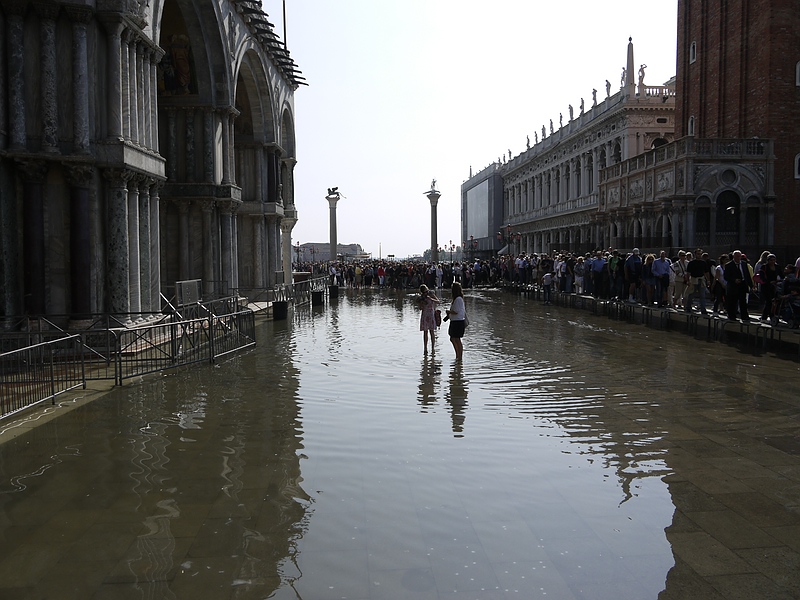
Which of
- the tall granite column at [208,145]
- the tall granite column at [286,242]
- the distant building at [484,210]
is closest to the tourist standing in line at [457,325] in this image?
the tall granite column at [208,145]

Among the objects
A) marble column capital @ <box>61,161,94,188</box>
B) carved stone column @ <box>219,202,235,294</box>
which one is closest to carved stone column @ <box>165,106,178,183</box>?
carved stone column @ <box>219,202,235,294</box>

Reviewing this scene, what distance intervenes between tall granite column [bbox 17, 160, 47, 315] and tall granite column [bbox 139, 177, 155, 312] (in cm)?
224

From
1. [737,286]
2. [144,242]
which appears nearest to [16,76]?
[144,242]

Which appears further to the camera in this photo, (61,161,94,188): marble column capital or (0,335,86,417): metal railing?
(61,161,94,188): marble column capital

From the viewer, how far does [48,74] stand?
1310 cm

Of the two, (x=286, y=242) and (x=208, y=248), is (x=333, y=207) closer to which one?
(x=286, y=242)

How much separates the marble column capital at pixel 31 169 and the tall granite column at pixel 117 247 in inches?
47.2

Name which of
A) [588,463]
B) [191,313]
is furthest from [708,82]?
[588,463]

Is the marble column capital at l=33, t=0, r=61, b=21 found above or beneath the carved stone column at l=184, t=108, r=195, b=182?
above

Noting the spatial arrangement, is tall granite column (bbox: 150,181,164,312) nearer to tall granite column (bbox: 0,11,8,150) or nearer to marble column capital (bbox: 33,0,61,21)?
tall granite column (bbox: 0,11,8,150)

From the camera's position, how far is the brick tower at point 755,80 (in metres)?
30.6

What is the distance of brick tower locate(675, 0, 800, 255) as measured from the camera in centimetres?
3056

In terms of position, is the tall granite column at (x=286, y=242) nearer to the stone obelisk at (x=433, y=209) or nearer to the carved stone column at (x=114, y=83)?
the carved stone column at (x=114, y=83)

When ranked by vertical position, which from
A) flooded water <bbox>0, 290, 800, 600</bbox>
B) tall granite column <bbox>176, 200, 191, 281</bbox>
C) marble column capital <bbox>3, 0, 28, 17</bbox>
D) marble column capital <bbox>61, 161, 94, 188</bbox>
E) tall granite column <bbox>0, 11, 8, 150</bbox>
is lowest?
flooded water <bbox>0, 290, 800, 600</bbox>
